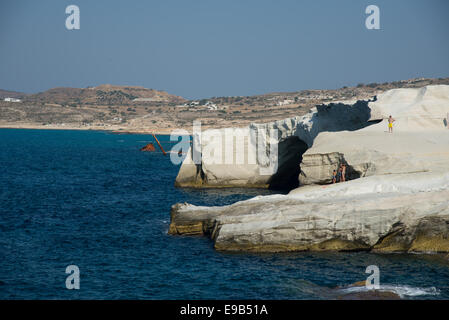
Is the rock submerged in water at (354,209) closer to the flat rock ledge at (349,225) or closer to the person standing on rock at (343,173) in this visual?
the flat rock ledge at (349,225)

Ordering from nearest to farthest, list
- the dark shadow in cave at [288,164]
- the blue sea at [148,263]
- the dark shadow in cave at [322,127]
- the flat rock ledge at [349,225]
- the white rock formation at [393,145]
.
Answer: the blue sea at [148,263]
the flat rock ledge at [349,225]
the white rock formation at [393,145]
the dark shadow in cave at [322,127]
the dark shadow in cave at [288,164]

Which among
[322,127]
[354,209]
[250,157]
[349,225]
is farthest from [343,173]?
[250,157]

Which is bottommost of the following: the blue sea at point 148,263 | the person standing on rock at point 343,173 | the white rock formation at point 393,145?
the blue sea at point 148,263

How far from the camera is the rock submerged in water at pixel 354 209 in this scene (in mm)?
24703

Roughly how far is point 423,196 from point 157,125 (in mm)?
156794

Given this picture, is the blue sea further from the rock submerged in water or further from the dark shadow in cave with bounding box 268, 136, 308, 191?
the dark shadow in cave with bounding box 268, 136, 308, 191

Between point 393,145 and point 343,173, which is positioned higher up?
point 393,145

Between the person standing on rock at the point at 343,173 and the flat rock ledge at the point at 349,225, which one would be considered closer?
the flat rock ledge at the point at 349,225

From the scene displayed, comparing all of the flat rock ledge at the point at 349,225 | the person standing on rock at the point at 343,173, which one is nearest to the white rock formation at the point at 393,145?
the person standing on rock at the point at 343,173

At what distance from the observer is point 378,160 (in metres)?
29.7

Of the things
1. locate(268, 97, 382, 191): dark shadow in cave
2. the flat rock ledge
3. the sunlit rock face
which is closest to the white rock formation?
locate(268, 97, 382, 191): dark shadow in cave

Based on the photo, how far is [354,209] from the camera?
81.1 feet

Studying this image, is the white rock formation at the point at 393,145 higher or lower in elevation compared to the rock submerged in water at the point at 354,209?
higher

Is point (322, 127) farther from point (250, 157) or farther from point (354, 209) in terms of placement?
point (354, 209)
